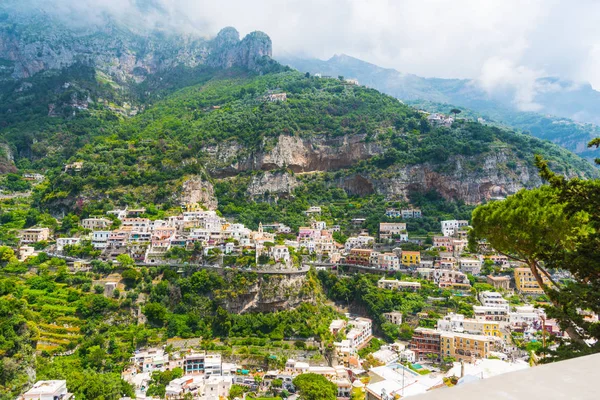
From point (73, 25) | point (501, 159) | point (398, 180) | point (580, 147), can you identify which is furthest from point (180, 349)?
point (580, 147)

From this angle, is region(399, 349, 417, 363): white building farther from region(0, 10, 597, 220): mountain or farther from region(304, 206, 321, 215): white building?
region(304, 206, 321, 215): white building

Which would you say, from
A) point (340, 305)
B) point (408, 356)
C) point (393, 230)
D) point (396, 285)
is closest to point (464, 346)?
point (408, 356)

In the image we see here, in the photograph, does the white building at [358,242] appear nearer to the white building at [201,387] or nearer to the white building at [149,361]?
the white building at [201,387]

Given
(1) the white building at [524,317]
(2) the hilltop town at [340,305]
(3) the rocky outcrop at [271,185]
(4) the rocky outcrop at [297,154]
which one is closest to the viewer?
(2) the hilltop town at [340,305]

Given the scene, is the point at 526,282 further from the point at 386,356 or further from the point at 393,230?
the point at 386,356

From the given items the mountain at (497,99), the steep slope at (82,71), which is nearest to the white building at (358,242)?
the steep slope at (82,71)

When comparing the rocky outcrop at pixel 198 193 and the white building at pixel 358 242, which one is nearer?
the white building at pixel 358 242
